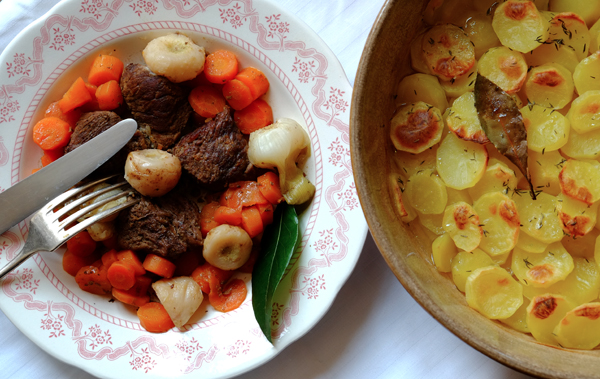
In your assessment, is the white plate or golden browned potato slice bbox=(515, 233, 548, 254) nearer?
golden browned potato slice bbox=(515, 233, 548, 254)

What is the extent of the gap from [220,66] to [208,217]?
2.15 ft

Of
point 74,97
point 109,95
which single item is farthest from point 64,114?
point 109,95

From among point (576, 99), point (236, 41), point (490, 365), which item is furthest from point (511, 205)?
point (236, 41)

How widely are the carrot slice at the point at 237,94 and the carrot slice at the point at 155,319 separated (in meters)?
0.93

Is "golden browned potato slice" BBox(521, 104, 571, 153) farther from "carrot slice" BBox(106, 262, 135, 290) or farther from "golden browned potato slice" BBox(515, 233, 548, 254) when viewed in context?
"carrot slice" BBox(106, 262, 135, 290)

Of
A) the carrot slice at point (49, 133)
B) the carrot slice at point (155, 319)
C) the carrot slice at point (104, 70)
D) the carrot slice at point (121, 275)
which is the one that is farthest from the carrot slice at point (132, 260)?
the carrot slice at point (104, 70)

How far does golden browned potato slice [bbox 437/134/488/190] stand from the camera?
57.0 inches

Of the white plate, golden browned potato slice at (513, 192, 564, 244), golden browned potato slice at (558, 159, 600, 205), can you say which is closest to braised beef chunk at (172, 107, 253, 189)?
the white plate

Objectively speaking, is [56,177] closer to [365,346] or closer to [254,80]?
[254,80]

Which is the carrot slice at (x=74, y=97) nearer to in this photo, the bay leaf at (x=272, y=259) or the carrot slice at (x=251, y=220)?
the carrot slice at (x=251, y=220)

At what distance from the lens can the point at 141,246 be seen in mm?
1906

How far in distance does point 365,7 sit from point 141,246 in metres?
1.43

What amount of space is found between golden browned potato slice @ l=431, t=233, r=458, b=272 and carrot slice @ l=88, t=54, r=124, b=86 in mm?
1477

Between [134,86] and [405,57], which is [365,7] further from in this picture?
[134,86]
